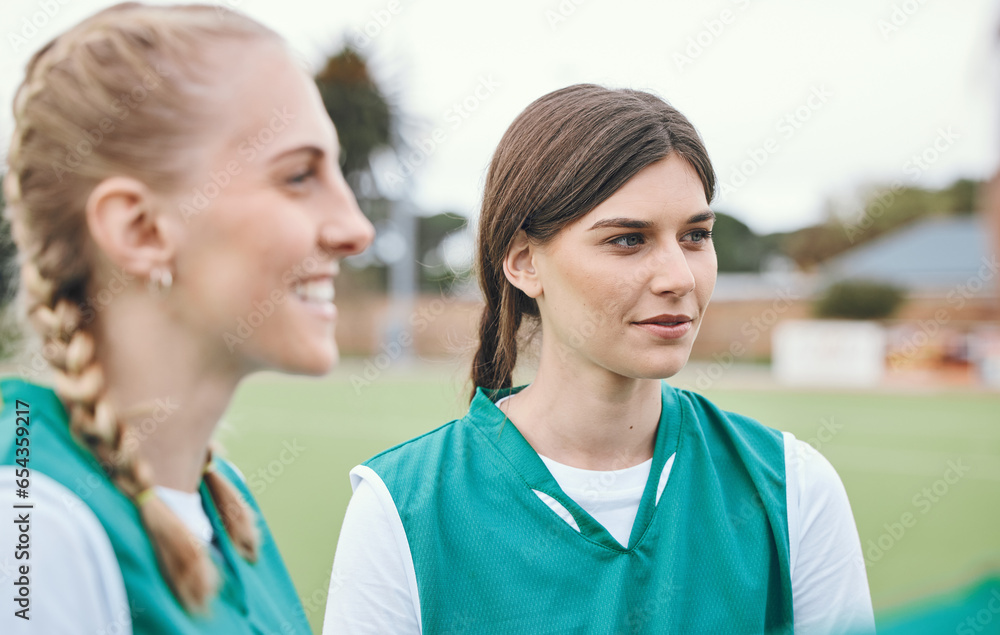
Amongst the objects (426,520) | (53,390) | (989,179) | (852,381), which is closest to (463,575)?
(426,520)

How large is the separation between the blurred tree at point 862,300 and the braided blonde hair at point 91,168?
29.6m

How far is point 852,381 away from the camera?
23.1 meters

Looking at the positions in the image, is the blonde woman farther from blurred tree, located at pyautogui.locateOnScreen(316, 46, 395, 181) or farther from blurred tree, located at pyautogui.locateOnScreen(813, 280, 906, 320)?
blurred tree, located at pyautogui.locateOnScreen(316, 46, 395, 181)

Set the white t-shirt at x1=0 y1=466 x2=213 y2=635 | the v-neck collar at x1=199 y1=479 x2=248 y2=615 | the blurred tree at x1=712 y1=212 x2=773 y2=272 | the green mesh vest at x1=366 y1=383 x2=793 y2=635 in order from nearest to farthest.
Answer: the white t-shirt at x1=0 y1=466 x2=213 y2=635
the v-neck collar at x1=199 y1=479 x2=248 y2=615
the green mesh vest at x1=366 y1=383 x2=793 y2=635
the blurred tree at x1=712 y1=212 x2=773 y2=272

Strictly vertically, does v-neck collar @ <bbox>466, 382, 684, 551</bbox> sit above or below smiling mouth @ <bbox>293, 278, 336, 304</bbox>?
below

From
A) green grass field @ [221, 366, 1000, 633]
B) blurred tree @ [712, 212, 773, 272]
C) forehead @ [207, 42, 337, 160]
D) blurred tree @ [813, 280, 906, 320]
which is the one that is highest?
forehead @ [207, 42, 337, 160]

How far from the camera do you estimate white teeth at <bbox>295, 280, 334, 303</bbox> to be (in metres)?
1.06

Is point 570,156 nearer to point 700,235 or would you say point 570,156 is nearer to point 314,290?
point 700,235

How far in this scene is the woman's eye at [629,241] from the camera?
187 centimetres

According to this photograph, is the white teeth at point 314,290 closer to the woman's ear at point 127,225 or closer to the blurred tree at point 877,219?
the woman's ear at point 127,225

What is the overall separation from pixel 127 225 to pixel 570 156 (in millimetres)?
1114

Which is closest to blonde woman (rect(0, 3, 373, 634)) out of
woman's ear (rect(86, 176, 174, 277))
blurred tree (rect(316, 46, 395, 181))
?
woman's ear (rect(86, 176, 174, 277))

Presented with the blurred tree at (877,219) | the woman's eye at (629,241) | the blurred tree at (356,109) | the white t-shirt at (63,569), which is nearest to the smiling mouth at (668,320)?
the woman's eye at (629,241)

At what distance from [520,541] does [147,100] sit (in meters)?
1.19
